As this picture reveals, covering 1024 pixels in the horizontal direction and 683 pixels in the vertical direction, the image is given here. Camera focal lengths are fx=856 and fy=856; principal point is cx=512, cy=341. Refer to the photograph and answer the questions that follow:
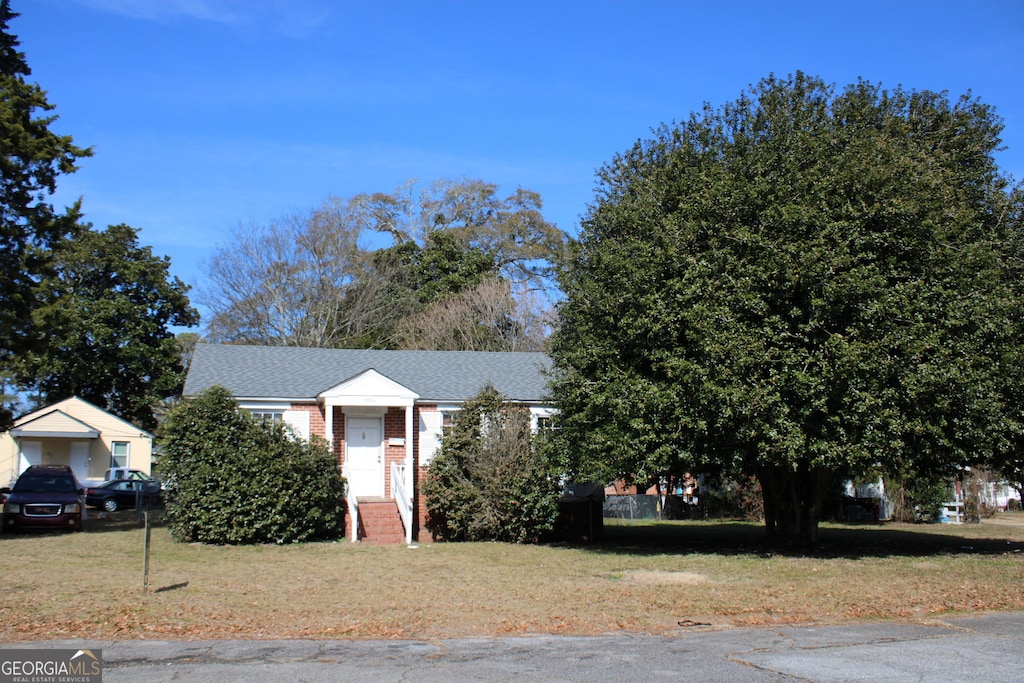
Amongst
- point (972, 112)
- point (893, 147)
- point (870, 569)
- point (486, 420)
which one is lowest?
point (870, 569)

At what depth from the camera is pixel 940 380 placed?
1444cm

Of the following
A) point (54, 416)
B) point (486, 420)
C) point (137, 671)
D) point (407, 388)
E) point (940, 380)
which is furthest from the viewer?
point (54, 416)

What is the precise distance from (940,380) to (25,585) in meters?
14.6

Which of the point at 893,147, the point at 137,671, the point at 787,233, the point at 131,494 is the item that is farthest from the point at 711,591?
the point at 131,494

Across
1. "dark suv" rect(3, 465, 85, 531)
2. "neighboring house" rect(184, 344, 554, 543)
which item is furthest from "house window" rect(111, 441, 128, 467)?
"dark suv" rect(3, 465, 85, 531)

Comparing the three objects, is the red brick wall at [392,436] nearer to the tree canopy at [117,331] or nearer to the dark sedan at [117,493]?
the dark sedan at [117,493]

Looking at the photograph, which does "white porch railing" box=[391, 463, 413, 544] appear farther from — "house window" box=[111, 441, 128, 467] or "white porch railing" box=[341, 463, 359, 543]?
"house window" box=[111, 441, 128, 467]

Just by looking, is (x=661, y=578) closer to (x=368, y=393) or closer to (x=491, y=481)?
(x=491, y=481)

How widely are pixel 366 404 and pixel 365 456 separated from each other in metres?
1.83

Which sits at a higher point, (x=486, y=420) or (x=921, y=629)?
(x=486, y=420)

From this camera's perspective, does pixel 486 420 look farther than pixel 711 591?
Yes

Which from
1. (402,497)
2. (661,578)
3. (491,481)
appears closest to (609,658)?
(661,578)

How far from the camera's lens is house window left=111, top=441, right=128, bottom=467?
128 ft

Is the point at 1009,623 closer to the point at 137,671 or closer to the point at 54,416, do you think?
the point at 137,671
